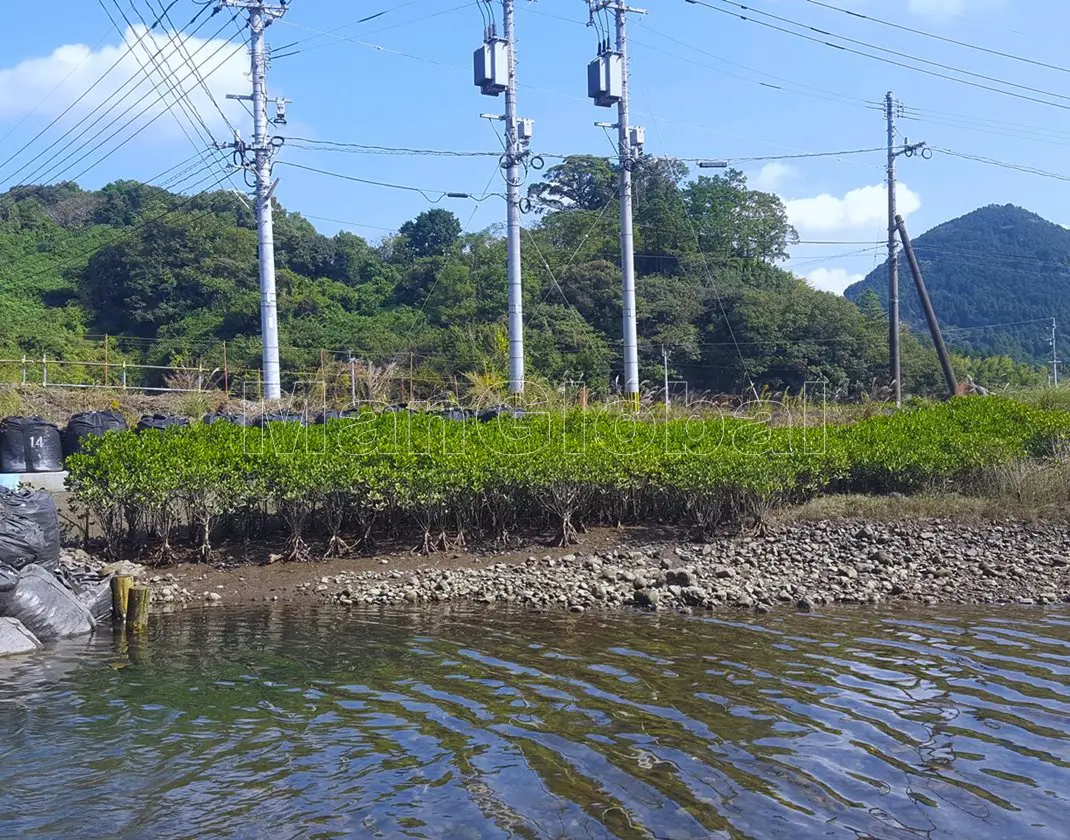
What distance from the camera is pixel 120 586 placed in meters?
9.69

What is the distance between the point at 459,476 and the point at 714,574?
3256mm

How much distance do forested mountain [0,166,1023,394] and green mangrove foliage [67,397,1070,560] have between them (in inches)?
693

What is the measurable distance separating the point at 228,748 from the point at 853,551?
8.20 meters

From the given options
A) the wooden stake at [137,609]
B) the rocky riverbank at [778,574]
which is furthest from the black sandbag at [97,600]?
the rocky riverbank at [778,574]

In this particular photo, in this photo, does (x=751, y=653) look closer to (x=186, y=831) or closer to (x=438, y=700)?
(x=438, y=700)

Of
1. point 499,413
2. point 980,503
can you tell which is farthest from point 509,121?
point 980,503

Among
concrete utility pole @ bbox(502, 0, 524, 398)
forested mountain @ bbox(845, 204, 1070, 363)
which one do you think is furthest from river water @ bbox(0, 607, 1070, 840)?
forested mountain @ bbox(845, 204, 1070, 363)

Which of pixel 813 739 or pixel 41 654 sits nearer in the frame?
pixel 813 739

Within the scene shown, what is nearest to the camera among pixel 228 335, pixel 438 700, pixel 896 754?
pixel 896 754

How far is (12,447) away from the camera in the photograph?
15305 millimetres

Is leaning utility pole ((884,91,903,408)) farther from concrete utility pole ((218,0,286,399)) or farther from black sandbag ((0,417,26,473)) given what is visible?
black sandbag ((0,417,26,473))

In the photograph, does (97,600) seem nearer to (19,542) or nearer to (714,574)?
(19,542)

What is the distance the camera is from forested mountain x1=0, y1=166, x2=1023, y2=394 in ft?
125

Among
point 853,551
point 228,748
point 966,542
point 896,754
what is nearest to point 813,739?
point 896,754
